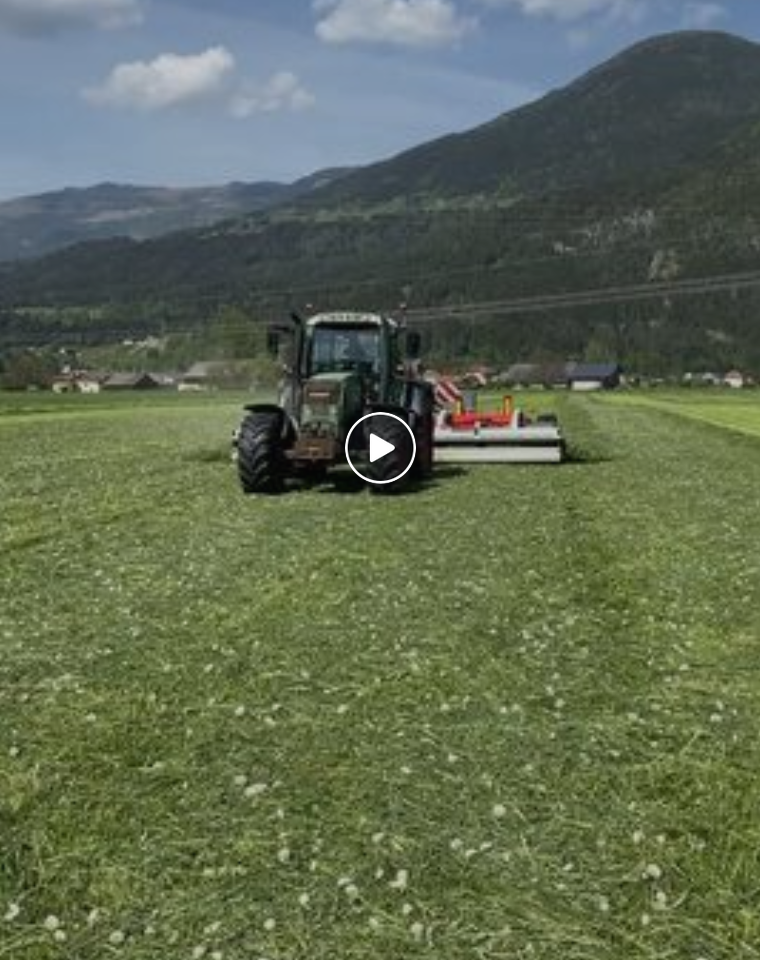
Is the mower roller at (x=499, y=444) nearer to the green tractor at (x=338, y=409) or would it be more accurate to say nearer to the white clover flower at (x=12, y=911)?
the green tractor at (x=338, y=409)

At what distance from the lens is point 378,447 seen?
2416 centimetres

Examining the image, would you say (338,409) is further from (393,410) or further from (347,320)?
(347,320)

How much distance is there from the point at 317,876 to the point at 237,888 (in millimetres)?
409

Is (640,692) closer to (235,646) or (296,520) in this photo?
(235,646)

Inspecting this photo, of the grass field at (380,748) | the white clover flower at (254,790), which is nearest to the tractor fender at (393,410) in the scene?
the grass field at (380,748)

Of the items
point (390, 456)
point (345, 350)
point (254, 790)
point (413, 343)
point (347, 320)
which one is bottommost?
point (254, 790)

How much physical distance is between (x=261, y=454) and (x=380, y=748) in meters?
15.4

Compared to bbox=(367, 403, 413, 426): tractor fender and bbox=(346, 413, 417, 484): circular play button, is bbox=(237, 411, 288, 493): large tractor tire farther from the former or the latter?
bbox=(367, 403, 413, 426): tractor fender

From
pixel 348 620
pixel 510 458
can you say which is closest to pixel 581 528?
pixel 348 620

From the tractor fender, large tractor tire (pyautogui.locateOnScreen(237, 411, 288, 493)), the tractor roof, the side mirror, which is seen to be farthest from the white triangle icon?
the tractor roof

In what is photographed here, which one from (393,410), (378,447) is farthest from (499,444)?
(378,447)

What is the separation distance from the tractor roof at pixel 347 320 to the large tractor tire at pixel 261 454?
2.34 metres

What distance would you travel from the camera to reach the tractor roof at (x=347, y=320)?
25.8 m

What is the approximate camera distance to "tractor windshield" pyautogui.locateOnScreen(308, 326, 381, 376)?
25844mm
